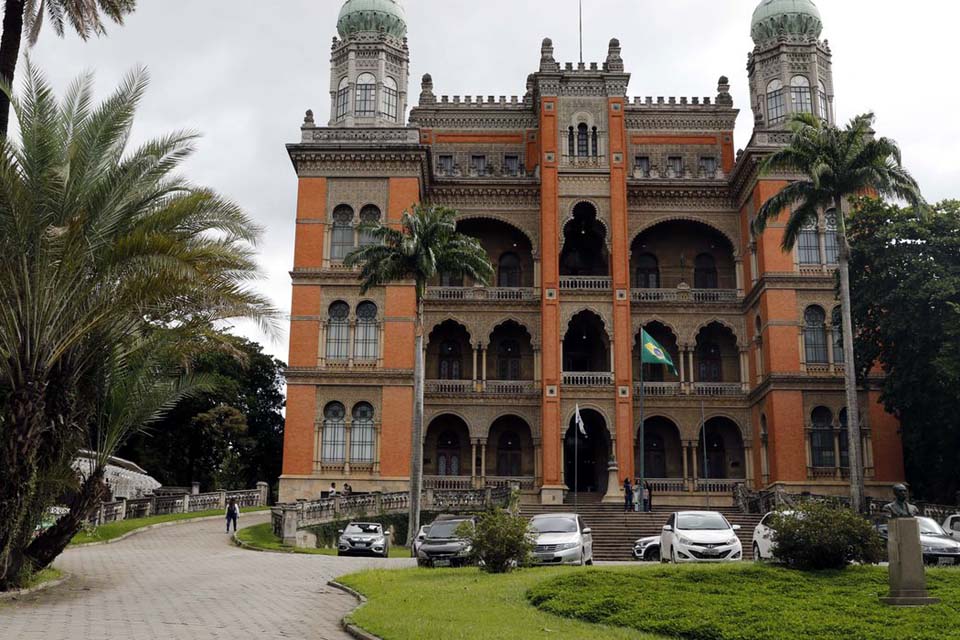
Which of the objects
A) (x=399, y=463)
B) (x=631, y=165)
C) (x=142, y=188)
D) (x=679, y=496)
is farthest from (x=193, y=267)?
(x=631, y=165)

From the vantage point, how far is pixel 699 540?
2145 cm

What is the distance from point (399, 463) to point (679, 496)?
12614 mm

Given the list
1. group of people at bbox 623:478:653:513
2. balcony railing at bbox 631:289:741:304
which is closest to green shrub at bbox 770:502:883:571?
group of people at bbox 623:478:653:513

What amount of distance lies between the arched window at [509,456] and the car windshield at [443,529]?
21170 mm

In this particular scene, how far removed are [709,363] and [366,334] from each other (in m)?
16.9

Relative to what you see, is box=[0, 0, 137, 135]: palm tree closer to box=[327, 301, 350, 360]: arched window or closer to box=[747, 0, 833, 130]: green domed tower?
box=[327, 301, 350, 360]: arched window

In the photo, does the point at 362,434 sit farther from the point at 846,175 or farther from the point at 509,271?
the point at 846,175

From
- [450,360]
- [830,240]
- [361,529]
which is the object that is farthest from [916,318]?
[450,360]

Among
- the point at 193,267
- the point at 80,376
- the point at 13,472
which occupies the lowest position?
the point at 13,472

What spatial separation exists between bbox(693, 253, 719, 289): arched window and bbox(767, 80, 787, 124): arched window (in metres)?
7.31

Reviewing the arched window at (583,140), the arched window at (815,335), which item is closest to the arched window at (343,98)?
the arched window at (583,140)

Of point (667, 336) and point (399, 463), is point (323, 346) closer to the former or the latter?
point (399, 463)

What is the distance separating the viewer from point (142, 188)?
773 inches

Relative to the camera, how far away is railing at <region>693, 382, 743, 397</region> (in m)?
46.1
